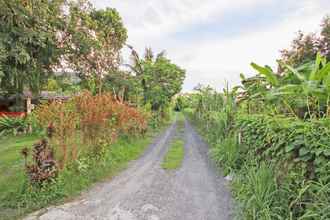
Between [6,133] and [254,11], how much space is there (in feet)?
44.5

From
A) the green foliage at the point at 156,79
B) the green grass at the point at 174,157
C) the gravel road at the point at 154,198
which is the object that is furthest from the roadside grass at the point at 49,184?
the green foliage at the point at 156,79

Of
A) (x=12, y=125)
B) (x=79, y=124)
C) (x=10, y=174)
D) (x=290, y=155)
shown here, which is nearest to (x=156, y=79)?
(x=12, y=125)

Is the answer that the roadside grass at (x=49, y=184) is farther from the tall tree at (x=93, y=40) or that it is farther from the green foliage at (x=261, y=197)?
the tall tree at (x=93, y=40)

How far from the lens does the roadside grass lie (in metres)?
3.55

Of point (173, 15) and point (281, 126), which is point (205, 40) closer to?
point (173, 15)

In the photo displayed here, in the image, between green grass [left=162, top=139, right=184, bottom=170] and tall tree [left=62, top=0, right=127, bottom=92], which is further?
tall tree [left=62, top=0, right=127, bottom=92]

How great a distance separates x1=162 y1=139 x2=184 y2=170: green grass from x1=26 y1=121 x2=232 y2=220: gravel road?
303 mm

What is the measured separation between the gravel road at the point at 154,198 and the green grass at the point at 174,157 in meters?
0.30

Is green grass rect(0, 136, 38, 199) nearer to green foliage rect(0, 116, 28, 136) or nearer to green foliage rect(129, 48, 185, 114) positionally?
green foliage rect(0, 116, 28, 136)

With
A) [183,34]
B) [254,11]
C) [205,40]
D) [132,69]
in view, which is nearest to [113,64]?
[132,69]

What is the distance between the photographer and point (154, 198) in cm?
385

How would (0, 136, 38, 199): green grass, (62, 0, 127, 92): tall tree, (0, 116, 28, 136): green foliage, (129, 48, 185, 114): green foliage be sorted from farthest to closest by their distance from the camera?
(129, 48, 185, 114): green foliage
(0, 116, 28, 136): green foliage
(62, 0, 127, 92): tall tree
(0, 136, 38, 199): green grass

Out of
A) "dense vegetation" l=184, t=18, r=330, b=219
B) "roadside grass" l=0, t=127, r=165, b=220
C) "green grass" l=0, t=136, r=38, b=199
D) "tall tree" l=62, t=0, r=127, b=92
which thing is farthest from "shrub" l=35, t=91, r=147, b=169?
"tall tree" l=62, t=0, r=127, b=92

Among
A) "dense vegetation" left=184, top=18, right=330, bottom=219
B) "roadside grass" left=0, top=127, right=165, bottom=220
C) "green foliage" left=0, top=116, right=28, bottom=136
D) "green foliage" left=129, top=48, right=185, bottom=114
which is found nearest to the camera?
"dense vegetation" left=184, top=18, right=330, bottom=219
